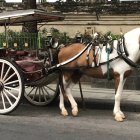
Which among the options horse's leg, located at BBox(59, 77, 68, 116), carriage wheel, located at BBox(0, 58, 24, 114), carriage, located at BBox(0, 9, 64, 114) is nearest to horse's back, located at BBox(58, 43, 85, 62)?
carriage, located at BBox(0, 9, 64, 114)

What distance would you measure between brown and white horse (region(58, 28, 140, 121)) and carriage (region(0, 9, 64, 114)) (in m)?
0.38

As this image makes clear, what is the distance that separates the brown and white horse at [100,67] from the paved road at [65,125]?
32 cm

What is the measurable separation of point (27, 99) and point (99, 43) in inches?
94.2

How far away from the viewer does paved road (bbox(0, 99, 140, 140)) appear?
332 inches

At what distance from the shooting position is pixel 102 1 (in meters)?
19.2

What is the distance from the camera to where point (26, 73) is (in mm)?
10406

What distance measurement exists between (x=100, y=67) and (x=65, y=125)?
1.35 meters

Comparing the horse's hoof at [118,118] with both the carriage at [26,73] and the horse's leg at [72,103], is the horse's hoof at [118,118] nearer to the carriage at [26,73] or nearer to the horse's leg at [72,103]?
the horse's leg at [72,103]

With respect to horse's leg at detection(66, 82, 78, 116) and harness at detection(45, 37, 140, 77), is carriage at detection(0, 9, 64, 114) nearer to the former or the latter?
horse's leg at detection(66, 82, 78, 116)

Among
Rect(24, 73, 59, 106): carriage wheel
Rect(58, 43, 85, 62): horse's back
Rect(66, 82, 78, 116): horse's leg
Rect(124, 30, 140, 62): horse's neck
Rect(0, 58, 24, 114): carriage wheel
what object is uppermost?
Rect(124, 30, 140, 62): horse's neck

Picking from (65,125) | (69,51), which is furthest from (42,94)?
(65,125)

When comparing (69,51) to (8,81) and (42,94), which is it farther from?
(42,94)

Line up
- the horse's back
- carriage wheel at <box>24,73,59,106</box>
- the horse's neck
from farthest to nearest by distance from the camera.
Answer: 1. carriage wheel at <box>24,73,59,106</box>
2. the horse's back
3. the horse's neck

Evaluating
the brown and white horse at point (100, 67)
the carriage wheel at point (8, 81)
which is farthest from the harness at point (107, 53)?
the carriage wheel at point (8, 81)
